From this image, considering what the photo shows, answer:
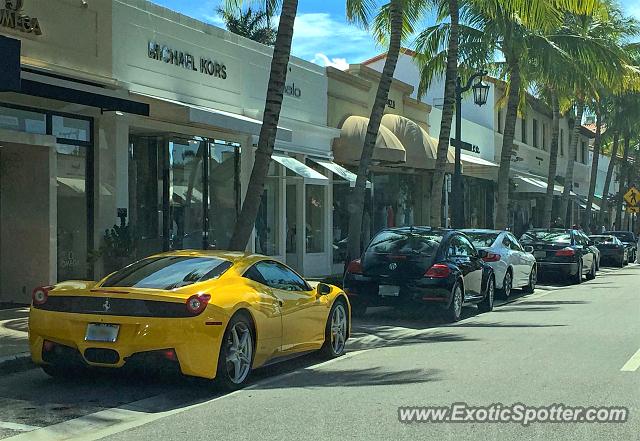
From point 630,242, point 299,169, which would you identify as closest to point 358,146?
point 299,169

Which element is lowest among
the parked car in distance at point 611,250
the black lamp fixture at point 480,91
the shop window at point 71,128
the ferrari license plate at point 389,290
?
the parked car in distance at point 611,250

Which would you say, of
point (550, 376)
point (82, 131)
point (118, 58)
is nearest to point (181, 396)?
point (550, 376)

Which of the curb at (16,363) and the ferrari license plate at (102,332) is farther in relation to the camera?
the curb at (16,363)

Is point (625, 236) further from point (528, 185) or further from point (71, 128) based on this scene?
point (71, 128)

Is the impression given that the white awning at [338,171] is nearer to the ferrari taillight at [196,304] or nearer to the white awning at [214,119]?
the white awning at [214,119]

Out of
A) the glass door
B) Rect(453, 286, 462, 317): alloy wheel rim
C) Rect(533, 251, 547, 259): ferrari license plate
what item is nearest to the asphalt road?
Rect(453, 286, 462, 317): alloy wheel rim

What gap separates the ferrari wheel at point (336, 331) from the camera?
9.28 m

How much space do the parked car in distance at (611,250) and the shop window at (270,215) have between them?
16336 millimetres

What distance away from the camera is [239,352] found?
7.44 metres

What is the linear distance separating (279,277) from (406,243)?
15.7ft

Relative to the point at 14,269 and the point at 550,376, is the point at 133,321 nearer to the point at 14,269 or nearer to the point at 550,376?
the point at 550,376

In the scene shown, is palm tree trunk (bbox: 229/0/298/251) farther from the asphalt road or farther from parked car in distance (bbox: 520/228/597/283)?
parked car in distance (bbox: 520/228/597/283)

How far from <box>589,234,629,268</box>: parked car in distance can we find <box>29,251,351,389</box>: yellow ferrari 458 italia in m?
25.4

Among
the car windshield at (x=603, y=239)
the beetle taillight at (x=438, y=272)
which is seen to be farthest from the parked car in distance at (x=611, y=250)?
the beetle taillight at (x=438, y=272)
